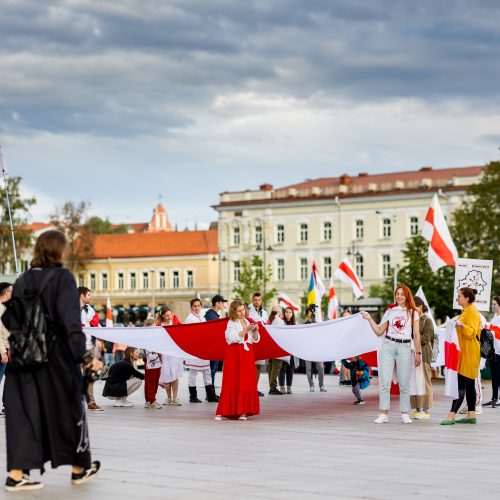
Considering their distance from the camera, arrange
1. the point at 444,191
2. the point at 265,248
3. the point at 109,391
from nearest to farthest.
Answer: the point at 109,391, the point at 444,191, the point at 265,248

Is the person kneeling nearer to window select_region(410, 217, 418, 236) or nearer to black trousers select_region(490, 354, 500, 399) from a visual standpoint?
black trousers select_region(490, 354, 500, 399)

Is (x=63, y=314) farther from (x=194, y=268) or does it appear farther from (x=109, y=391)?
(x=194, y=268)

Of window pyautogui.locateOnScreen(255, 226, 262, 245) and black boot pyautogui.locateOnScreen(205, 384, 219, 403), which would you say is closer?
black boot pyautogui.locateOnScreen(205, 384, 219, 403)

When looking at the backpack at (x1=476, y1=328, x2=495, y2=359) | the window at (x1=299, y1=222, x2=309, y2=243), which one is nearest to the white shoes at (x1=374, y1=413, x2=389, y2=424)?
the backpack at (x1=476, y1=328, x2=495, y2=359)

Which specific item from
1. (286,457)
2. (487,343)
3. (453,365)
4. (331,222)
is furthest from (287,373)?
(331,222)

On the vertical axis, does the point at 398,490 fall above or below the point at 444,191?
below

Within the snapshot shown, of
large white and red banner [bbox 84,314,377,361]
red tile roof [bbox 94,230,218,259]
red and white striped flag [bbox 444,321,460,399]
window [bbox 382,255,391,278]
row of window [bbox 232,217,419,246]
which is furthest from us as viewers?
red tile roof [bbox 94,230,218,259]

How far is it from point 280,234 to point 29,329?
10498 centimetres

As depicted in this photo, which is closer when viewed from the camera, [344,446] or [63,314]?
[63,314]

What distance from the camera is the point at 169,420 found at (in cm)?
1733

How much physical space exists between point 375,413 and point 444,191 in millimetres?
86820

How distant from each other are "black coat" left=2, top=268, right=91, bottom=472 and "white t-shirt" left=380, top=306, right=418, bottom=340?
7.31 m

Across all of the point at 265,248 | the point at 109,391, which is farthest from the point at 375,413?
the point at 265,248

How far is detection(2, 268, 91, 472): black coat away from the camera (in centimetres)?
948
